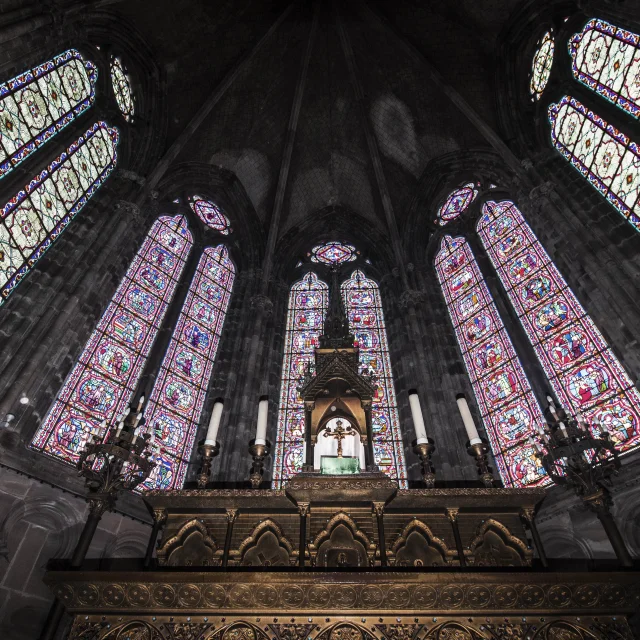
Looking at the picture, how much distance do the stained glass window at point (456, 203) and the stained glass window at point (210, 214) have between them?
607 cm

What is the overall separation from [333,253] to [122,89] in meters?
7.05

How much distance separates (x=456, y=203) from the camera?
14398 millimetres

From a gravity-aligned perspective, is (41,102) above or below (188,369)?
above

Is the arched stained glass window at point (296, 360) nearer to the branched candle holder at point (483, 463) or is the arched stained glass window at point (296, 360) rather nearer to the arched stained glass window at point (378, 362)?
the arched stained glass window at point (378, 362)

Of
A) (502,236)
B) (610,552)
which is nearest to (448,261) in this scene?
(502,236)

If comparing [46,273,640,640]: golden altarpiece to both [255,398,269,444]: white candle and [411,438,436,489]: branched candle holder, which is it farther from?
[255,398,269,444]: white candle

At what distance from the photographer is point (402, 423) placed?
10.4m

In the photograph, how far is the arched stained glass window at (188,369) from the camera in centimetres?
923

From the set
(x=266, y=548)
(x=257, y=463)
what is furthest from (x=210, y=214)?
(x=266, y=548)

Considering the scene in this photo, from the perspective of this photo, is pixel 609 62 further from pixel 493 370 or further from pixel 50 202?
pixel 50 202

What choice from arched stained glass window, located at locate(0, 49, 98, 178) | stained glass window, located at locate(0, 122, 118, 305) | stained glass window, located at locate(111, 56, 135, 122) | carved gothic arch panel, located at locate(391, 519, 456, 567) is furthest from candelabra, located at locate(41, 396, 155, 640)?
stained glass window, located at locate(111, 56, 135, 122)

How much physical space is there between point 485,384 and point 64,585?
8.26m

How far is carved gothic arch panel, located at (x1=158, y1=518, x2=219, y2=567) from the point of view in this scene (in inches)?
193

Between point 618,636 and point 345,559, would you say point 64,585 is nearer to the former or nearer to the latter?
point 345,559
